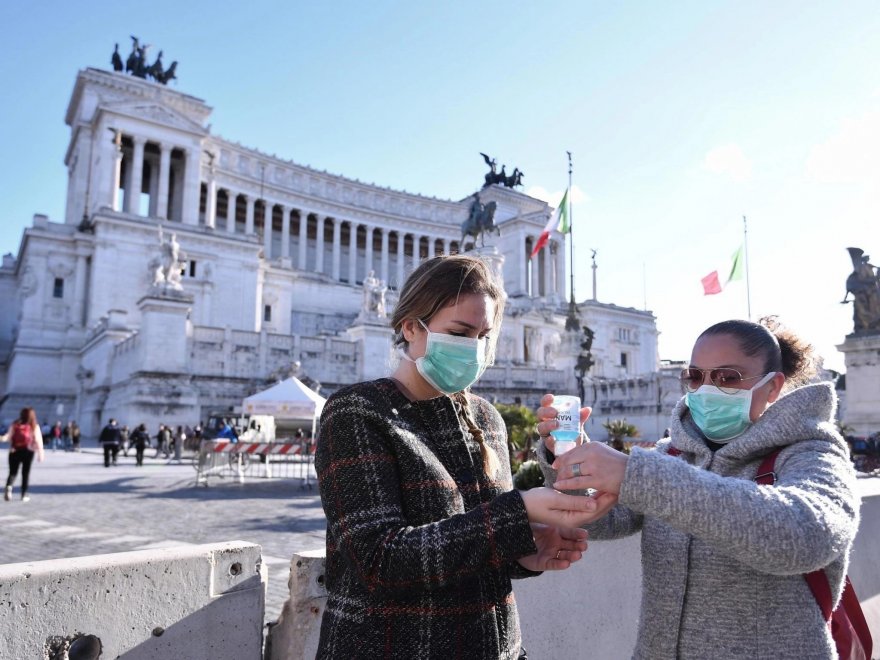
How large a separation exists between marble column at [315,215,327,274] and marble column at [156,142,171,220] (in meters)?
19.2

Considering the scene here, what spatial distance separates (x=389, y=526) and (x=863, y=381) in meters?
22.4

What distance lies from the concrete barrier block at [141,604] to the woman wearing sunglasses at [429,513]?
2.86ft

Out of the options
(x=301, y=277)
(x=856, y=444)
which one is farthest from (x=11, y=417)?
(x=856, y=444)

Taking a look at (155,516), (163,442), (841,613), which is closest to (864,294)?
(155,516)

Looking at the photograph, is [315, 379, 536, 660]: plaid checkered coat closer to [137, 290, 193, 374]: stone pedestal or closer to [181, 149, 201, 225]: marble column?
[137, 290, 193, 374]: stone pedestal

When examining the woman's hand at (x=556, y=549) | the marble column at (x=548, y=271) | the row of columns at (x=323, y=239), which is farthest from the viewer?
the marble column at (x=548, y=271)

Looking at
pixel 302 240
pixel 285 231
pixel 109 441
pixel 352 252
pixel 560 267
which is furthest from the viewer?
pixel 560 267

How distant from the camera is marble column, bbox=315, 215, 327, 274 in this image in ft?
230

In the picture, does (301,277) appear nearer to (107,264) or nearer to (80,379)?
(107,264)

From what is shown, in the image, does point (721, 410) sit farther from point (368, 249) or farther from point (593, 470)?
point (368, 249)

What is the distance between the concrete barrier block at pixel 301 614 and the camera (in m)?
2.66

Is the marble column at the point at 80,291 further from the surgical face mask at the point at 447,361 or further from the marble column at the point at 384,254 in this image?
the surgical face mask at the point at 447,361

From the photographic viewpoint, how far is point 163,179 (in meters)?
51.9

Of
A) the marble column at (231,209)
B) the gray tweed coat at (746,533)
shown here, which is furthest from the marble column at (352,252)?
the gray tweed coat at (746,533)
